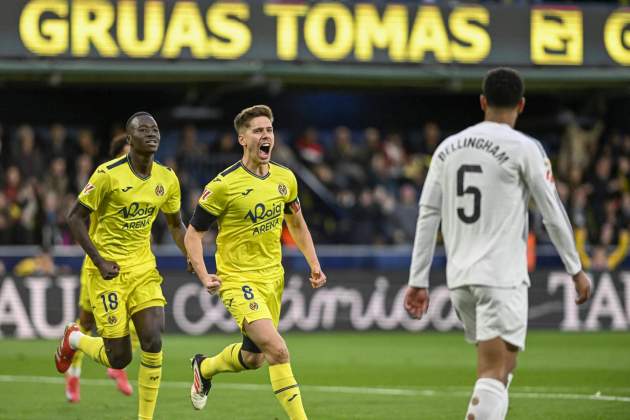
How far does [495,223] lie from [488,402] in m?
0.95

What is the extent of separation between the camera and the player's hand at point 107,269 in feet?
29.5

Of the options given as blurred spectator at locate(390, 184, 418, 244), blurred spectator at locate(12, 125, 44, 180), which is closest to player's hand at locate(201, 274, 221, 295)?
blurred spectator at locate(12, 125, 44, 180)

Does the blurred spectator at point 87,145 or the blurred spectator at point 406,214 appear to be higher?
the blurred spectator at point 87,145

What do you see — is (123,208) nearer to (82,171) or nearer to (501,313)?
(501,313)

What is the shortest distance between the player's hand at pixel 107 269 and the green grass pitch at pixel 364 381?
1.66 meters

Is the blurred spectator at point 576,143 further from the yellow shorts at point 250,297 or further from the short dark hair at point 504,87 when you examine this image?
the short dark hair at point 504,87

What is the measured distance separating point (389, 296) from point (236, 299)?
35.4 feet

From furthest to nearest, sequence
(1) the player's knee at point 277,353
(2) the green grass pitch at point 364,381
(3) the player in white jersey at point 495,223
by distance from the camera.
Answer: (2) the green grass pitch at point 364,381
(1) the player's knee at point 277,353
(3) the player in white jersey at point 495,223

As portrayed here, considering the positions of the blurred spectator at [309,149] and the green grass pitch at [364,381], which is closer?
the green grass pitch at [364,381]

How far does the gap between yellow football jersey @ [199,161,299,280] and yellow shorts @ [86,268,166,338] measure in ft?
2.12

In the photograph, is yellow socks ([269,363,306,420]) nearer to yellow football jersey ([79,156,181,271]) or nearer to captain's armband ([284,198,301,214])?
captain's armband ([284,198,301,214])

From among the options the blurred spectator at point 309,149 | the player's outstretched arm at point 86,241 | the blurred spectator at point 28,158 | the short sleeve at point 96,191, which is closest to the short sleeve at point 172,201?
the short sleeve at point 96,191

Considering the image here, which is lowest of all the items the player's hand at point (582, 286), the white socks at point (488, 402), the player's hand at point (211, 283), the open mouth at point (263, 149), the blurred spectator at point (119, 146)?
the white socks at point (488, 402)

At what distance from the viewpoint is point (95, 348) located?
969 cm
